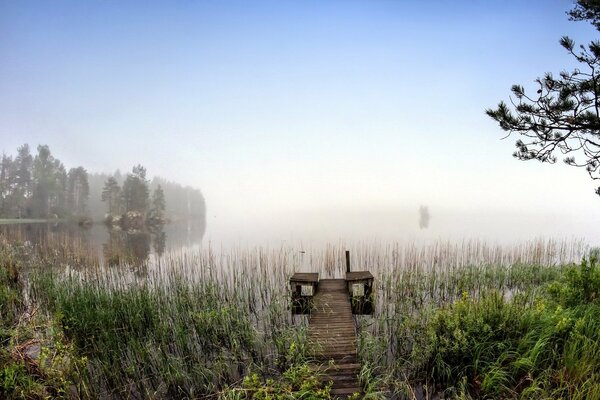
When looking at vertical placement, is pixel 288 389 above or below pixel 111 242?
above

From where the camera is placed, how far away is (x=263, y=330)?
7.46 m

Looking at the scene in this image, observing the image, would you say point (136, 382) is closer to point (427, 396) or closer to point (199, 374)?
point (199, 374)

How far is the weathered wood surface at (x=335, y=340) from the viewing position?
4.84 meters

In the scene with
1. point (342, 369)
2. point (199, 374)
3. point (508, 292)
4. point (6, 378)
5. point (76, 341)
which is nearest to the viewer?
point (6, 378)

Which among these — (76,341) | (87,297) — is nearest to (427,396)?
(76,341)

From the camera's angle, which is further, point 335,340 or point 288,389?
point 335,340

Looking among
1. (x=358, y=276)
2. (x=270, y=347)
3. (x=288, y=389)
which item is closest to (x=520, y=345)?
(x=288, y=389)

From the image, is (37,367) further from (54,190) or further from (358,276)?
(54,190)

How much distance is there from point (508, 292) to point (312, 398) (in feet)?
30.8

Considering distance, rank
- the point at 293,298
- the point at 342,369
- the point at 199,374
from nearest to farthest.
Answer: the point at 342,369
the point at 199,374
the point at 293,298

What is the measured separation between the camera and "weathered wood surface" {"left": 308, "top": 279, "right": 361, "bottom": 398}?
15.9ft

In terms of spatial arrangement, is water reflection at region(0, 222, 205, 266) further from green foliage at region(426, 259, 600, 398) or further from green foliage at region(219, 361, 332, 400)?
green foliage at region(426, 259, 600, 398)

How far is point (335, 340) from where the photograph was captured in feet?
19.7

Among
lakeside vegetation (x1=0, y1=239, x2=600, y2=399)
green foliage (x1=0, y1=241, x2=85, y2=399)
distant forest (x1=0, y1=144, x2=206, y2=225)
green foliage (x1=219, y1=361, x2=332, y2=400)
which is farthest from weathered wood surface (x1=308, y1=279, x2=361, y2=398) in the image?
distant forest (x1=0, y1=144, x2=206, y2=225)
